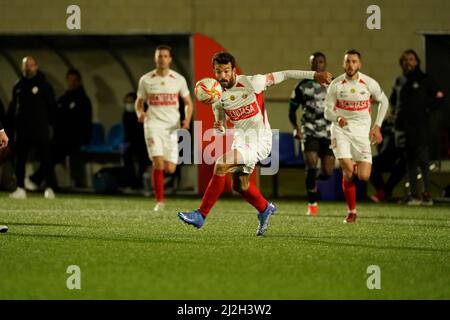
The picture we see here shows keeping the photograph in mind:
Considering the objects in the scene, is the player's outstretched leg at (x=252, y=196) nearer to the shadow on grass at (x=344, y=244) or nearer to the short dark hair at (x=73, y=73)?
the shadow on grass at (x=344, y=244)

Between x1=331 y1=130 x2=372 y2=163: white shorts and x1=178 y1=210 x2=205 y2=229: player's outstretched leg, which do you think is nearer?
x1=178 y1=210 x2=205 y2=229: player's outstretched leg

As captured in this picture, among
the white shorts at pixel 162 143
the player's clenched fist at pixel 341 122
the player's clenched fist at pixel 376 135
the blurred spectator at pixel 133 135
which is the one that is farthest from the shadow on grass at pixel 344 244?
the blurred spectator at pixel 133 135

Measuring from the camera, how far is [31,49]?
2050 cm

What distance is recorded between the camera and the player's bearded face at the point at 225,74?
35.0 ft

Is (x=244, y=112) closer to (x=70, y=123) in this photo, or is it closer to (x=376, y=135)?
(x=376, y=135)

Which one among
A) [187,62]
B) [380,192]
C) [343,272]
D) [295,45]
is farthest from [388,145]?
[343,272]

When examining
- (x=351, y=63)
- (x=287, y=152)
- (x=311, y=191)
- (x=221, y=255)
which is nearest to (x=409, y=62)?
(x=311, y=191)

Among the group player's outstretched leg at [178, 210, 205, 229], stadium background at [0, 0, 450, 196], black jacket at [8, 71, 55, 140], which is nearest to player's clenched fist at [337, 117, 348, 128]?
player's outstretched leg at [178, 210, 205, 229]

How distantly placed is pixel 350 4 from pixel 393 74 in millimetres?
1365

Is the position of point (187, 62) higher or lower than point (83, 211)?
higher

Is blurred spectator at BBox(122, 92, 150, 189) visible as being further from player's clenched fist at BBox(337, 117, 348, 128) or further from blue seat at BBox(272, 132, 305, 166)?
player's clenched fist at BBox(337, 117, 348, 128)

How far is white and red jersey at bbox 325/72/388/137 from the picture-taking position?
1302cm

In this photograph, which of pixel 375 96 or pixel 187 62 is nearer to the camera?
pixel 375 96
